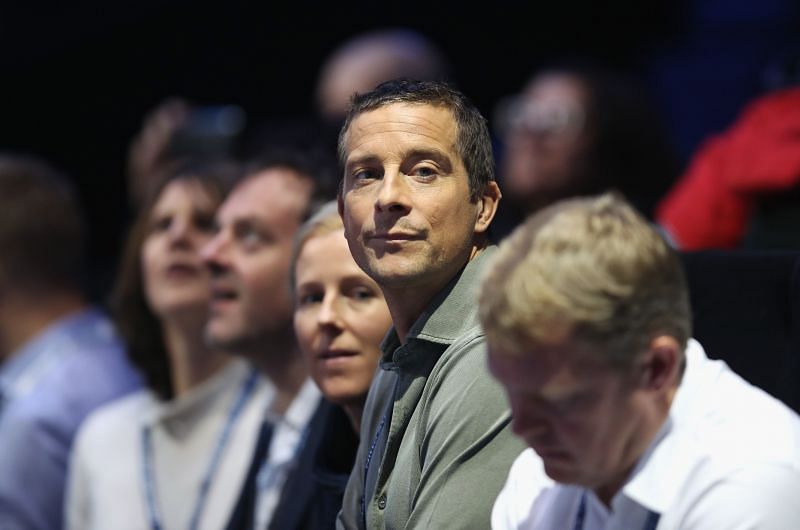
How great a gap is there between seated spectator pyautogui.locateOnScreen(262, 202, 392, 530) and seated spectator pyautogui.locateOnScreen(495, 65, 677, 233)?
54.4 inches

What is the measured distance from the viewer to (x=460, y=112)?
1769mm

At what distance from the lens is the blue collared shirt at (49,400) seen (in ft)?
10.8

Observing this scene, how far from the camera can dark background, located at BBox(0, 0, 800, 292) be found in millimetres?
4273

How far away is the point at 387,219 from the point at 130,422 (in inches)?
68.1

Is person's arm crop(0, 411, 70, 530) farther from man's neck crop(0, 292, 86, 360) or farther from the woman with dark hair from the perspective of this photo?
man's neck crop(0, 292, 86, 360)

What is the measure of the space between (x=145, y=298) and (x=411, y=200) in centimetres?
182

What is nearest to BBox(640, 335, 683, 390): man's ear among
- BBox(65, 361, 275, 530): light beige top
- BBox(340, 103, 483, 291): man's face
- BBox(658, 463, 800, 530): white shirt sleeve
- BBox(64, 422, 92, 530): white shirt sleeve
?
BBox(658, 463, 800, 530): white shirt sleeve

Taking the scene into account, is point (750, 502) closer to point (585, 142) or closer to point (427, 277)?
point (427, 277)

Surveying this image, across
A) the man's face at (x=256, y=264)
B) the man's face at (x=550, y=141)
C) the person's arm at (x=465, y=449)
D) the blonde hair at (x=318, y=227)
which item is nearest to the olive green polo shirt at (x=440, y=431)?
the person's arm at (x=465, y=449)

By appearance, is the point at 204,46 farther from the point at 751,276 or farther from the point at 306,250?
the point at 751,276

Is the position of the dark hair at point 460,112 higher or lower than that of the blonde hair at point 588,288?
higher

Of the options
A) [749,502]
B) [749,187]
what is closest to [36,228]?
[749,187]

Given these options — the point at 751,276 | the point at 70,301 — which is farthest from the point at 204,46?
the point at 751,276

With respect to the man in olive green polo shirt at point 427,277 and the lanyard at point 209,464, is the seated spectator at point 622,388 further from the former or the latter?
the lanyard at point 209,464
